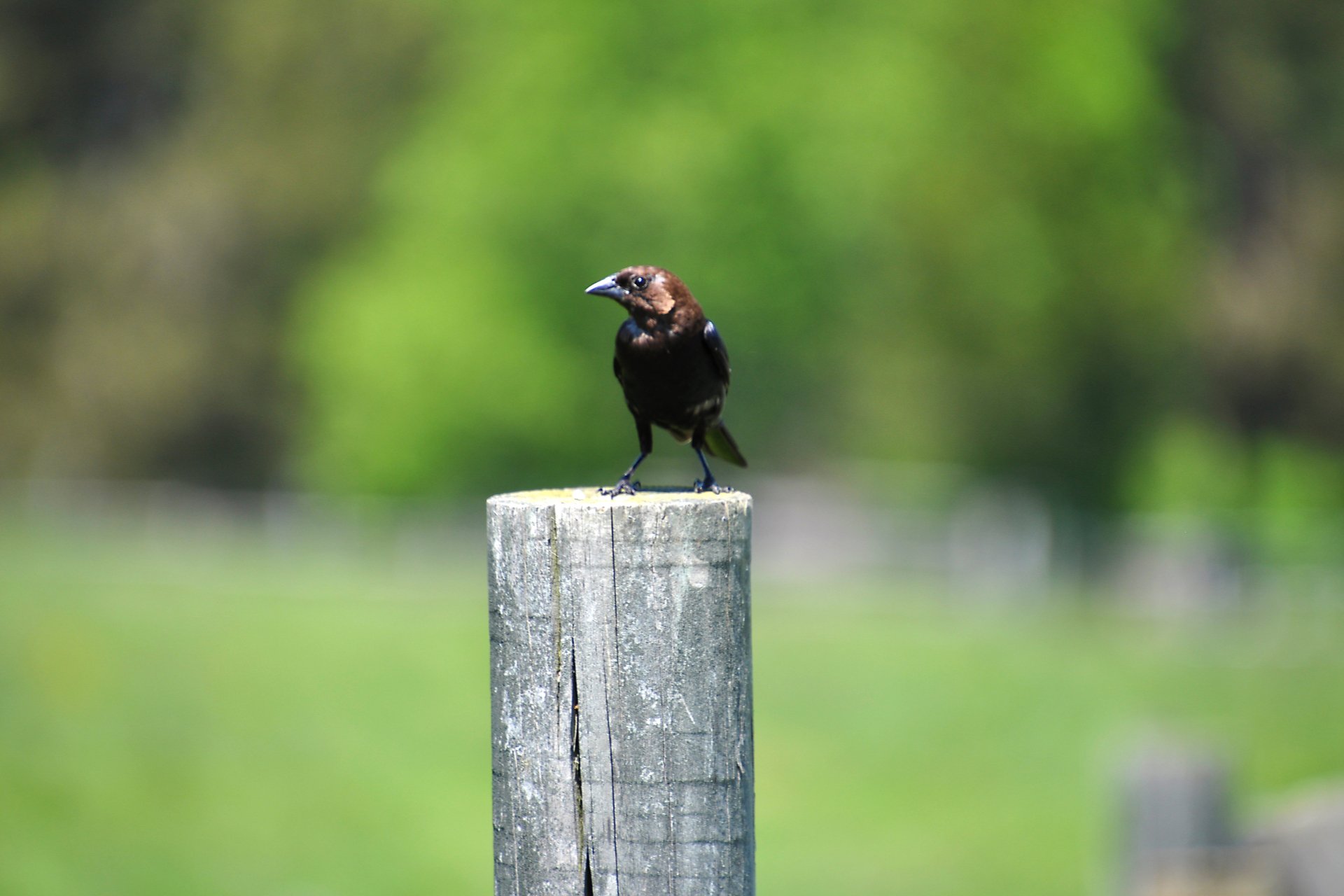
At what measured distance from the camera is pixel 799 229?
21.7 meters

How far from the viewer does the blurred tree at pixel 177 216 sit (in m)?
33.6

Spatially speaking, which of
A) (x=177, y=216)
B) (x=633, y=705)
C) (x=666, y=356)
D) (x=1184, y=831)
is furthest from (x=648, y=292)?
(x=177, y=216)

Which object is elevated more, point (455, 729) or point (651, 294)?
point (651, 294)

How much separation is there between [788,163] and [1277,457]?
919 centimetres

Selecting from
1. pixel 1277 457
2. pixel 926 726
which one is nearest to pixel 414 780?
pixel 926 726

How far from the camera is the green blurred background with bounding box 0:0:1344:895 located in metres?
10.1

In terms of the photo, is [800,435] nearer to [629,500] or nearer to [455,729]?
[455,729]

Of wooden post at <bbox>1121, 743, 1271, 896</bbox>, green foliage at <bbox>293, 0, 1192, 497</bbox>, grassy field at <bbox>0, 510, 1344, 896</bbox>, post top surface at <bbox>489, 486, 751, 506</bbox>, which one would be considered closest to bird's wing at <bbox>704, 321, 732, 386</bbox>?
post top surface at <bbox>489, 486, 751, 506</bbox>

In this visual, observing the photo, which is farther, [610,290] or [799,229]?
[799,229]

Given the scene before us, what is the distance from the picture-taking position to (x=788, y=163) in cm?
2170

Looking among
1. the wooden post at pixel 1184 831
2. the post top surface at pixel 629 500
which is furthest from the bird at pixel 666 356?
the wooden post at pixel 1184 831

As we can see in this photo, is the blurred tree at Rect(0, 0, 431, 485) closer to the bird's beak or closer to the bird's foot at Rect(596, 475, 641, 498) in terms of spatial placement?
the bird's beak

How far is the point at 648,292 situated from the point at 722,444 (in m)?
0.74

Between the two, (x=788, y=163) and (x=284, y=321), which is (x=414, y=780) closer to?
(x=788, y=163)
